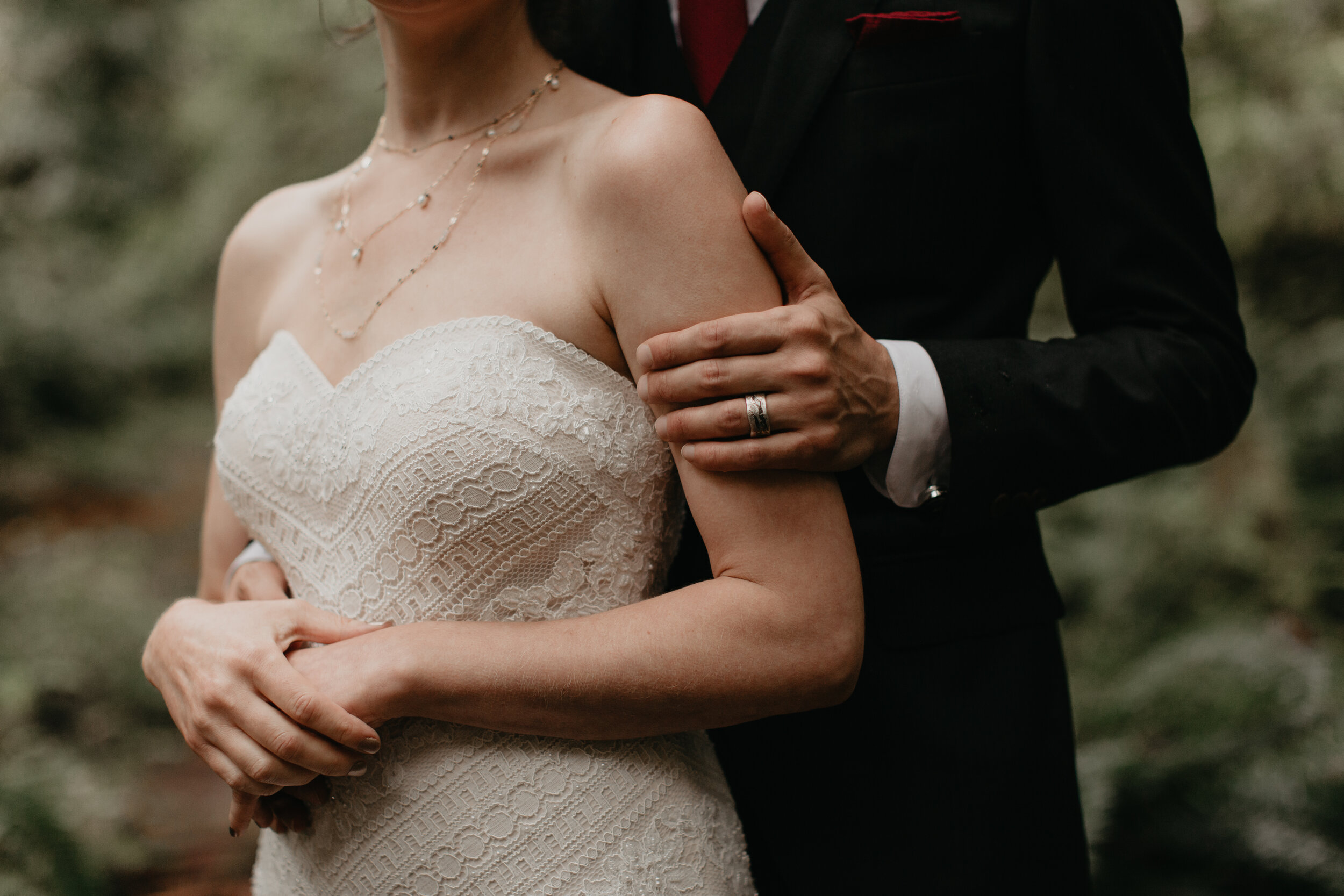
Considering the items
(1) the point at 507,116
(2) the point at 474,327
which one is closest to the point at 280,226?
(1) the point at 507,116

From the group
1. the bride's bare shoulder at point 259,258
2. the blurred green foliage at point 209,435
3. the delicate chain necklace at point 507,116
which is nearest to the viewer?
the delicate chain necklace at point 507,116

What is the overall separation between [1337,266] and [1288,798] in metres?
1.57

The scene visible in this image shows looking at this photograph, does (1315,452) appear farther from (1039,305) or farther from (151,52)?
(151,52)

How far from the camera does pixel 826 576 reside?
1018 mm

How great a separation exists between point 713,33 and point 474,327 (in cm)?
54

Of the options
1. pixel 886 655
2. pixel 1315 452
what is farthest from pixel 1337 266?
pixel 886 655

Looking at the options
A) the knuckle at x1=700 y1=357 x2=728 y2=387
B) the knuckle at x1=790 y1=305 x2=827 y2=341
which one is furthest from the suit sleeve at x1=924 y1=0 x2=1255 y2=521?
the knuckle at x1=700 y1=357 x2=728 y2=387

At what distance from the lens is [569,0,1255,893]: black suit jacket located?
1183mm

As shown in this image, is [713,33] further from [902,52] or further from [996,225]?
[996,225]

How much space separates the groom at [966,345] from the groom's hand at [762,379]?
13 cm

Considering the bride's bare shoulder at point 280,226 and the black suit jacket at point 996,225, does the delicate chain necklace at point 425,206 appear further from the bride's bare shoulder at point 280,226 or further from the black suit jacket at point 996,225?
the black suit jacket at point 996,225

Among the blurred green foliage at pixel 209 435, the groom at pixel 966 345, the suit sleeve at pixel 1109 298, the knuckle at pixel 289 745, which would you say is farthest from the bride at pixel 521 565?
the blurred green foliage at pixel 209 435

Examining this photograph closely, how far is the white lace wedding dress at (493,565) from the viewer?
1045 millimetres

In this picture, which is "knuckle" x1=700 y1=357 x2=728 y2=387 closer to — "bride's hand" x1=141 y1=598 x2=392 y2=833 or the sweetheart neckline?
the sweetheart neckline
